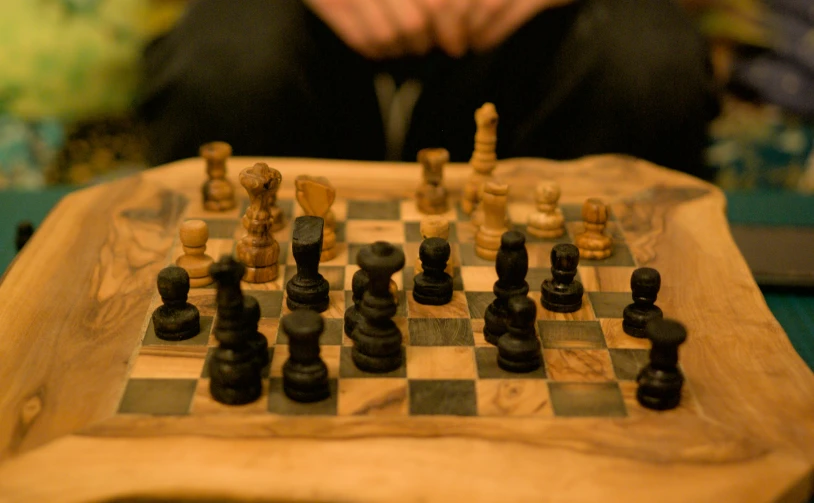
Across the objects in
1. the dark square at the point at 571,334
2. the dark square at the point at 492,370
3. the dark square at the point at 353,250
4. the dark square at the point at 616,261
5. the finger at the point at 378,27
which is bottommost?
the dark square at the point at 616,261

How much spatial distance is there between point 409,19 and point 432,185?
14.0 inches

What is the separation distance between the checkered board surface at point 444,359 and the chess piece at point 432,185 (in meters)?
0.15

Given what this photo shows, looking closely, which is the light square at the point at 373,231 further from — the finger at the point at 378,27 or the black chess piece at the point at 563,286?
the finger at the point at 378,27

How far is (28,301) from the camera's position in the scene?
129 cm

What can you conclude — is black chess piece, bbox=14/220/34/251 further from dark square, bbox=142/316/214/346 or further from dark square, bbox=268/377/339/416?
dark square, bbox=268/377/339/416

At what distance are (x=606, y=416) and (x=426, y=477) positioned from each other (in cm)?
25

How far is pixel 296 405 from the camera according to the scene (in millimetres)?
1079

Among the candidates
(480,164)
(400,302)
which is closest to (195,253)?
(400,302)

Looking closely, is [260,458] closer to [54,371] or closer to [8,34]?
[54,371]

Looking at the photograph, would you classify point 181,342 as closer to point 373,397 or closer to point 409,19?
point 373,397

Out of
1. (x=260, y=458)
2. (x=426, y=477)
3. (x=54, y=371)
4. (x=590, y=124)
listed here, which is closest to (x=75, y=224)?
(x=54, y=371)

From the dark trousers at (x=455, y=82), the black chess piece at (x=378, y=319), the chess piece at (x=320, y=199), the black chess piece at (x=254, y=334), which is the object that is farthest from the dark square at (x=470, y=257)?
the dark trousers at (x=455, y=82)

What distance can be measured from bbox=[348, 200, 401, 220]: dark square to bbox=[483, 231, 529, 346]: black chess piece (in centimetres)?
40

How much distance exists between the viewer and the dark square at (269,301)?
4.19ft
